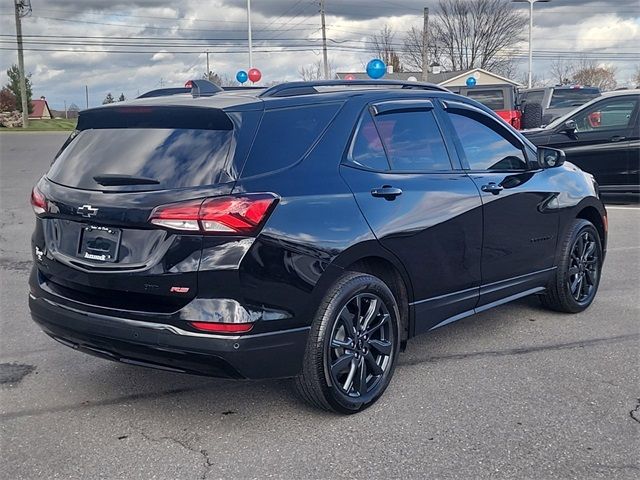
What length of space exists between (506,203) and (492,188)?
0.20 m

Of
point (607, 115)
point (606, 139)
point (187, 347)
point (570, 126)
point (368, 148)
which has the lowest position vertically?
point (187, 347)

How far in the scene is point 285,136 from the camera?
12.1 feet

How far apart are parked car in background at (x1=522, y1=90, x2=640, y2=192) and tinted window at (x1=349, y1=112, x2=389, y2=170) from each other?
8.29 meters

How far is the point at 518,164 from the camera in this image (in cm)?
521

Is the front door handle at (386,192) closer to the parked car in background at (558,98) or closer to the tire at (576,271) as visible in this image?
the tire at (576,271)

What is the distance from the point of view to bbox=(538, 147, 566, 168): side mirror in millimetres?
5410

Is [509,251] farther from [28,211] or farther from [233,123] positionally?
[28,211]

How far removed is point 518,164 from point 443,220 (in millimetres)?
1191

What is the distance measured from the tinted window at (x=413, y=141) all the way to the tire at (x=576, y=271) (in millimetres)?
1626

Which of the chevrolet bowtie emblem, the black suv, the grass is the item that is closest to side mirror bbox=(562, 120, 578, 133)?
the black suv

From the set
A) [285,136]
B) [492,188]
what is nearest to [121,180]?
[285,136]

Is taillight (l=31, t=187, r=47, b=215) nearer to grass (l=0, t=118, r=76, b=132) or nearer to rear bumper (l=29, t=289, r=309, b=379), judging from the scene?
rear bumper (l=29, t=289, r=309, b=379)

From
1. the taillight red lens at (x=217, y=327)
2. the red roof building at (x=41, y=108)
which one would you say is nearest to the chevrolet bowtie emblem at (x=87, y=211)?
the taillight red lens at (x=217, y=327)

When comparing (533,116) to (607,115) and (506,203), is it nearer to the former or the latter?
(607,115)
